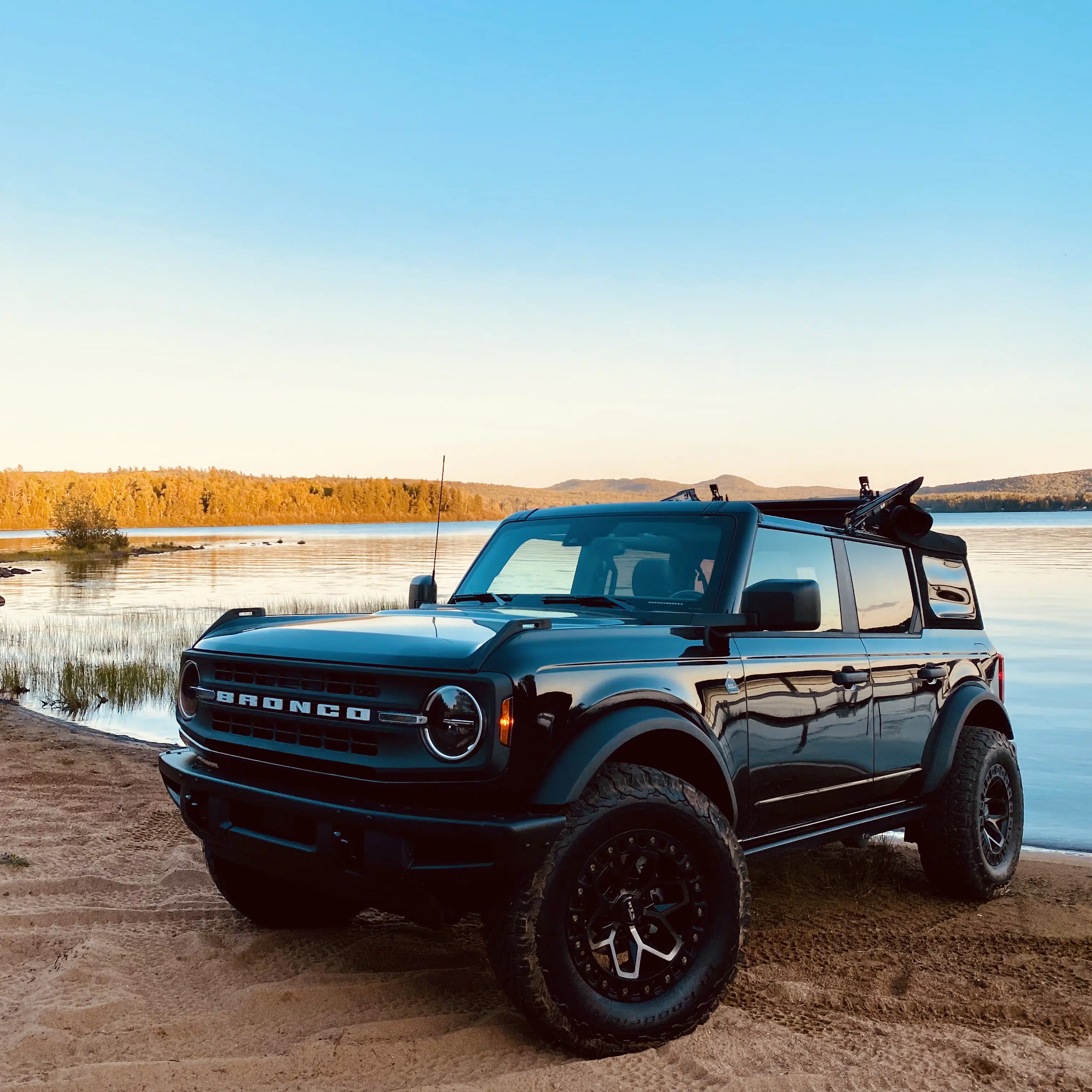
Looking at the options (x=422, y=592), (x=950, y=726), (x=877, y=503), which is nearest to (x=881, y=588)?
(x=877, y=503)

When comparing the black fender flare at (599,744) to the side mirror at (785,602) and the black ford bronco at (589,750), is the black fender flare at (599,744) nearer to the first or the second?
the black ford bronco at (589,750)

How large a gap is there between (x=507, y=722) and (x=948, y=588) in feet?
12.3

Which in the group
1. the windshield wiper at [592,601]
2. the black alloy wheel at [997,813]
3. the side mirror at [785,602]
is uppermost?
the side mirror at [785,602]

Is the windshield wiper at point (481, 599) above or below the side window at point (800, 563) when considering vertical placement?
below

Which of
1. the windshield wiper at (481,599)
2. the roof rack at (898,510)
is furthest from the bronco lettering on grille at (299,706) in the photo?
the roof rack at (898,510)

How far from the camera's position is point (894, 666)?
527cm

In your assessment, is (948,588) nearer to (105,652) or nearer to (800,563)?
(800,563)

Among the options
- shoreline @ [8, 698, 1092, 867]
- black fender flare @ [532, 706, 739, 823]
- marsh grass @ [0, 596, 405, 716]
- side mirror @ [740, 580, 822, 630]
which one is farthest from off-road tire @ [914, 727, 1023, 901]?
marsh grass @ [0, 596, 405, 716]

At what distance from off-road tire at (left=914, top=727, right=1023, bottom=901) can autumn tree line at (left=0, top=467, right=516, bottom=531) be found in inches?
5369

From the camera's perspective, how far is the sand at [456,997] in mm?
3582

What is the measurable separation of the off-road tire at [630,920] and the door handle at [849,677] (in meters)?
1.14

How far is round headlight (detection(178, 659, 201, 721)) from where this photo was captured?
4422mm

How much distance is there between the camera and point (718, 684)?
419 centimetres

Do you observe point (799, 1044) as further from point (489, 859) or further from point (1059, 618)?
point (1059, 618)
